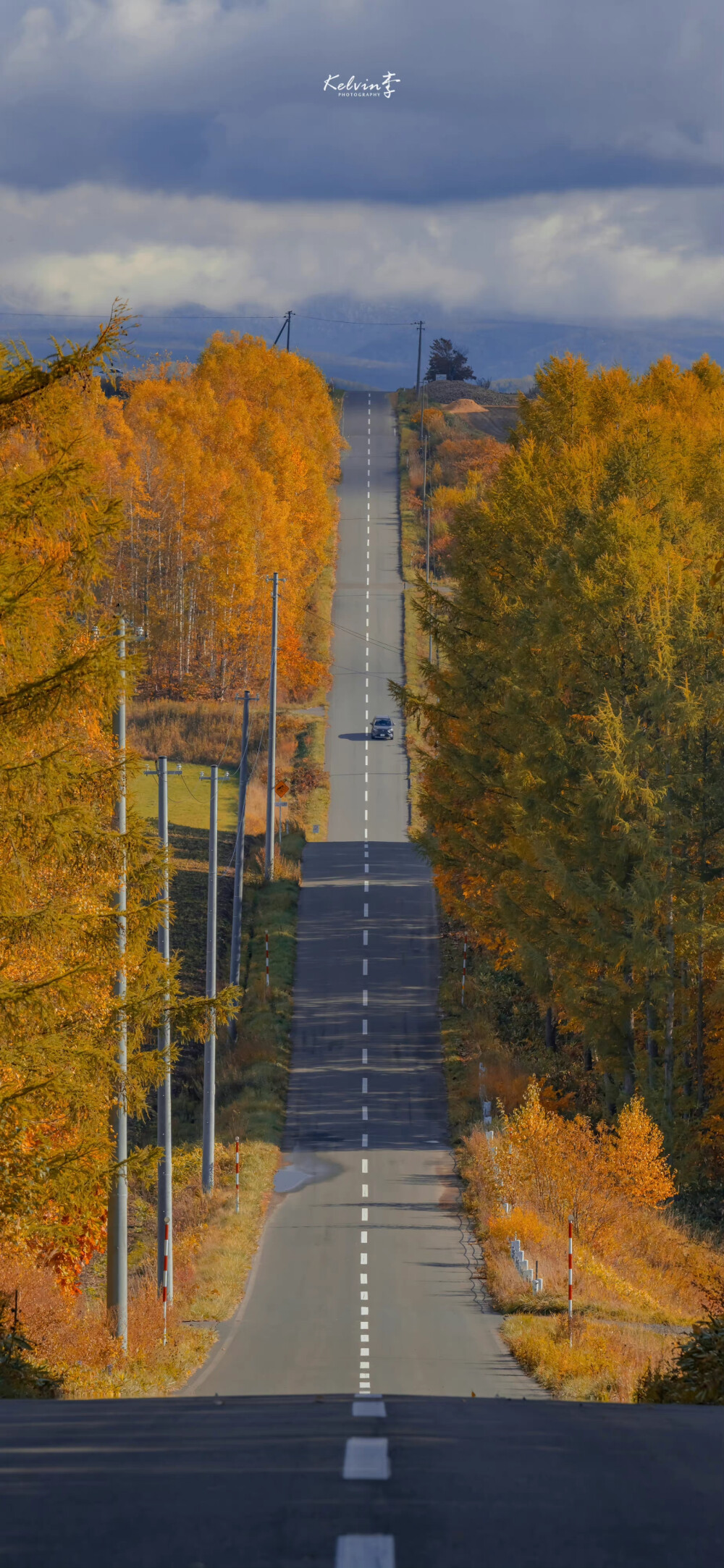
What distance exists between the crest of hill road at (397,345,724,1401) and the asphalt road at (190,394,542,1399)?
2.54ft

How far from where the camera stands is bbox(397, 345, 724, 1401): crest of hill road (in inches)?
927

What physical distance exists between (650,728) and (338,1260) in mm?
11580

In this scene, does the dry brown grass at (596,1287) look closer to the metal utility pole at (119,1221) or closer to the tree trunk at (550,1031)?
the metal utility pole at (119,1221)

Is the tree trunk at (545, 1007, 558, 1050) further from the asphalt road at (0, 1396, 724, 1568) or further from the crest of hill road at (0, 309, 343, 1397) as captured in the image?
the asphalt road at (0, 1396, 724, 1568)

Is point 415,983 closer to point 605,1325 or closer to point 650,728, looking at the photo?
point 650,728

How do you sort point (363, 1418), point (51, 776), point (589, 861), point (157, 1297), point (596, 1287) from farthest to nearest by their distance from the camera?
1. point (589, 861)
2. point (596, 1287)
3. point (157, 1297)
4. point (51, 776)
5. point (363, 1418)

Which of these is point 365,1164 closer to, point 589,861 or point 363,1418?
point 589,861

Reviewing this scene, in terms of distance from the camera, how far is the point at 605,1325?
1875 centimetres

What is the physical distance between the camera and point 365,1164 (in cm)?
2972

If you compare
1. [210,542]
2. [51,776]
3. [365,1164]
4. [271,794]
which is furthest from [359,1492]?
[210,542]

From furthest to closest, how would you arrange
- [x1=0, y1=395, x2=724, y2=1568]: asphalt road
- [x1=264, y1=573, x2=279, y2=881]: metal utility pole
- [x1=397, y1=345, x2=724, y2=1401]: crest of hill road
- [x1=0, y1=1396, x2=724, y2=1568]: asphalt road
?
[x1=264, y1=573, x2=279, y2=881]: metal utility pole < [x1=397, y1=345, x2=724, y2=1401]: crest of hill road < [x1=0, y1=395, x2=724, y2=1568]: asphalt road < [x1=0, y1=1396, x2=724, y2=1568]: asphalt road

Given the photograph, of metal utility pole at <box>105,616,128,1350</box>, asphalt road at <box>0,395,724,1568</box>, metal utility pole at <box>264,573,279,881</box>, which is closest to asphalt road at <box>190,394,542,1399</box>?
asphalt road at <box>0,395,724,1568</box>

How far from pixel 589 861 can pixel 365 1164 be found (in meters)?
7.84

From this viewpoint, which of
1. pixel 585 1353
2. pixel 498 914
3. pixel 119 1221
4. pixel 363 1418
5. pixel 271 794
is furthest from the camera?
pixel 271 794
